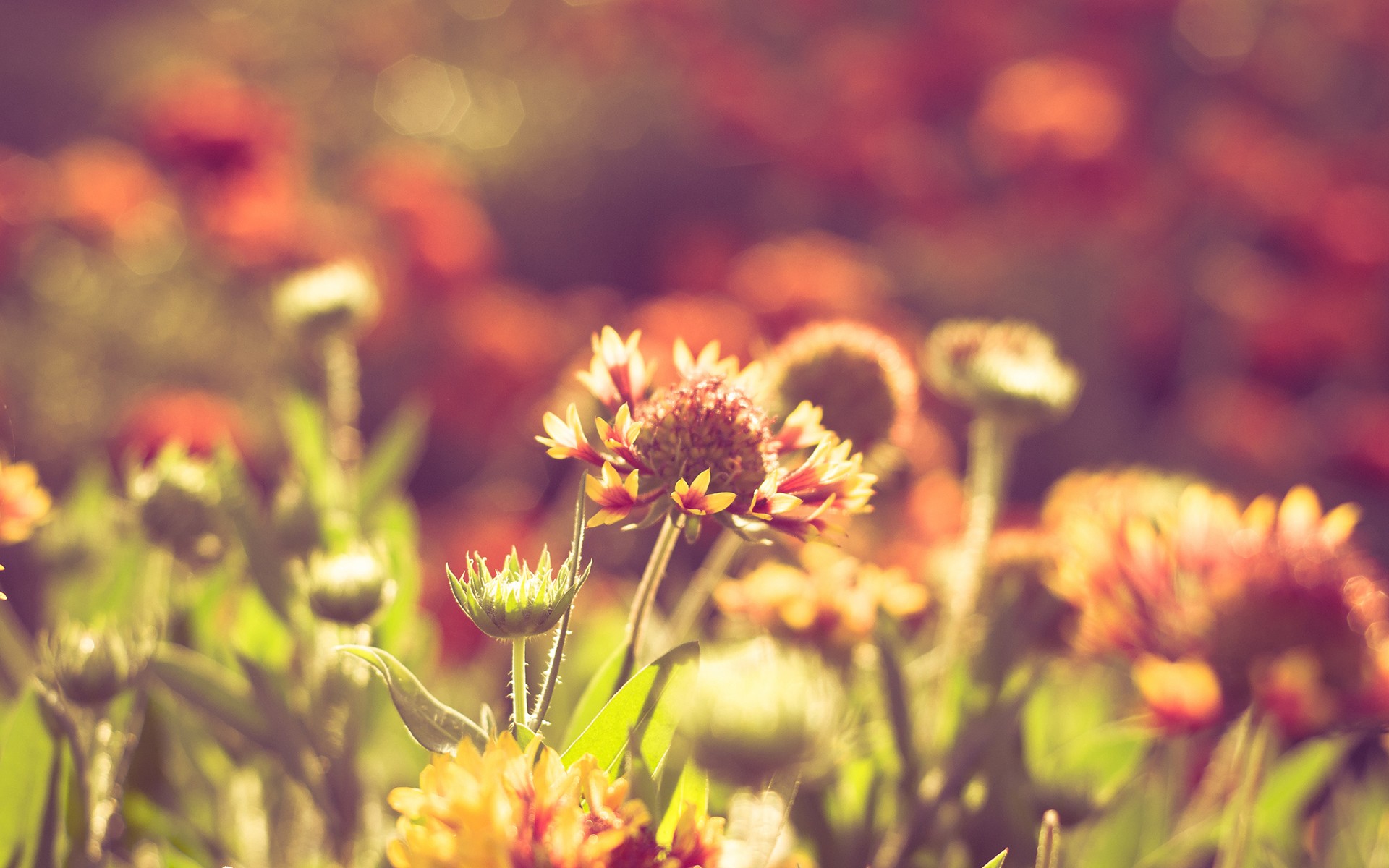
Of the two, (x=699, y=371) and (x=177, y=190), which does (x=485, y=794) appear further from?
(x=177, y=190)

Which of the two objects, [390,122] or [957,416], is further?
[390,122]

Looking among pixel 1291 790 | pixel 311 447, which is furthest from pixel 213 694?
pixel 1291 790

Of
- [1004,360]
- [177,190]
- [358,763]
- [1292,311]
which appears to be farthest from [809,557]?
[1292,311]

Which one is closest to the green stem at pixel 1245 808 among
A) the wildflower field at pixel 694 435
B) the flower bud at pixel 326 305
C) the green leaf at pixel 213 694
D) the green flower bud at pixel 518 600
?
the wildflower field at pixel 694 435

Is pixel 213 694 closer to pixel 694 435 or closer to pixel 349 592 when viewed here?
pixel 349 592

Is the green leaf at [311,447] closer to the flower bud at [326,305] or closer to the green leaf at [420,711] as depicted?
the flower bud at [326,305]

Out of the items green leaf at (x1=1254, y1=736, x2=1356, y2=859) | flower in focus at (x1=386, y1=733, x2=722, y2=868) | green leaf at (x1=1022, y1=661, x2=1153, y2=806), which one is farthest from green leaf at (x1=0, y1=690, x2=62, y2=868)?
green leaf at (x1=1254, y1=736, x2=1356, y2=859)

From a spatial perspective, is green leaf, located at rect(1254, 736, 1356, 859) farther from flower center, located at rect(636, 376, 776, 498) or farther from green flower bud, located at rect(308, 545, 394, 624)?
green flower bud, located at rect(308, 545, 394, 624)
